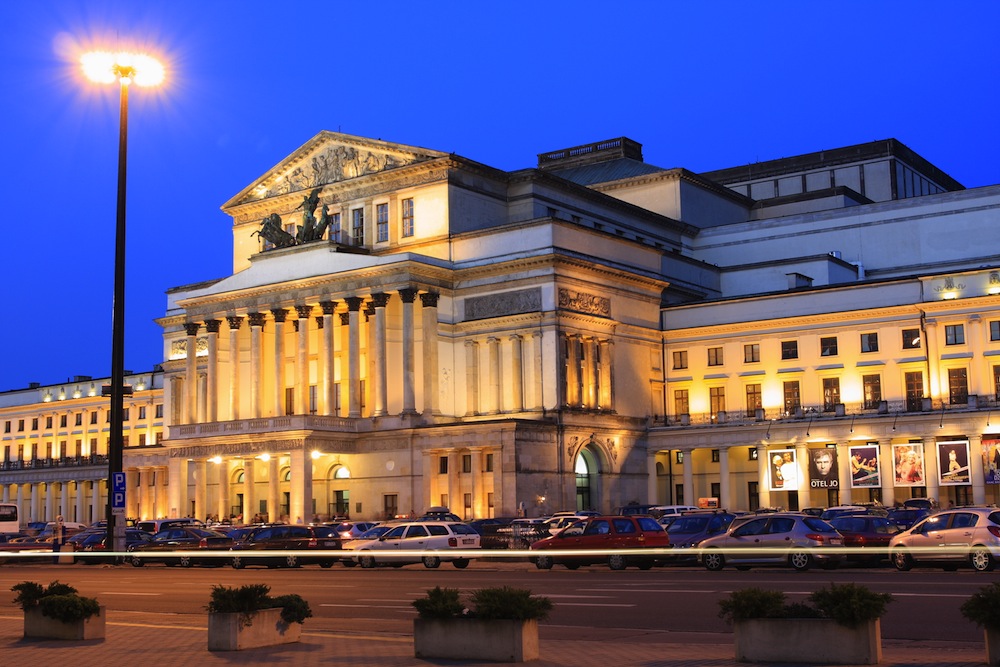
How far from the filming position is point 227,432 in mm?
89125

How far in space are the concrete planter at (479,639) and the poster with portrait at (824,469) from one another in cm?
6643

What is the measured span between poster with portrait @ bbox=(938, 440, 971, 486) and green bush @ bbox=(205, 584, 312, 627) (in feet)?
207

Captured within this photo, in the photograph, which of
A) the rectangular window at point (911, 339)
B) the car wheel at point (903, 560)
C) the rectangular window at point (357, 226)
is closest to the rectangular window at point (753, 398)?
the rectangular window at point (911, 339)

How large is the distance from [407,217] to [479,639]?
74087 millimetres

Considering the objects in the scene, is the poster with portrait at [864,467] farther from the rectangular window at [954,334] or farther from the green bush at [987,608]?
the green bush at [987,608]

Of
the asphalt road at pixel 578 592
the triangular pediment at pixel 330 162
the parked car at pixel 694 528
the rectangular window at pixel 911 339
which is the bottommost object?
the asphalt road at pixel 578 592

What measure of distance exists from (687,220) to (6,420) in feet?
246

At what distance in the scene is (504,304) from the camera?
85.0 metres

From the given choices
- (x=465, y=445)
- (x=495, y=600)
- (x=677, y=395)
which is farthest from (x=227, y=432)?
(x=495, y=600)

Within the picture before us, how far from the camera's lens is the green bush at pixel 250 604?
19688mm

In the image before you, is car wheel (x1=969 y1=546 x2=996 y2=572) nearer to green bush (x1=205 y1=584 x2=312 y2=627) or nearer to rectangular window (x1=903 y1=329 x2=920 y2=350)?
green bush (x1=205 y1=584 x2=312 y2=627)

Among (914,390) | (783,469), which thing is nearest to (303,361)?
(783,469)

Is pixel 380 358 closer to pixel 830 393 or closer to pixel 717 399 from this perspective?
pixel 717 399

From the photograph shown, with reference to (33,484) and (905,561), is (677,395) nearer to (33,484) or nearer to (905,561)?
(905,561)
